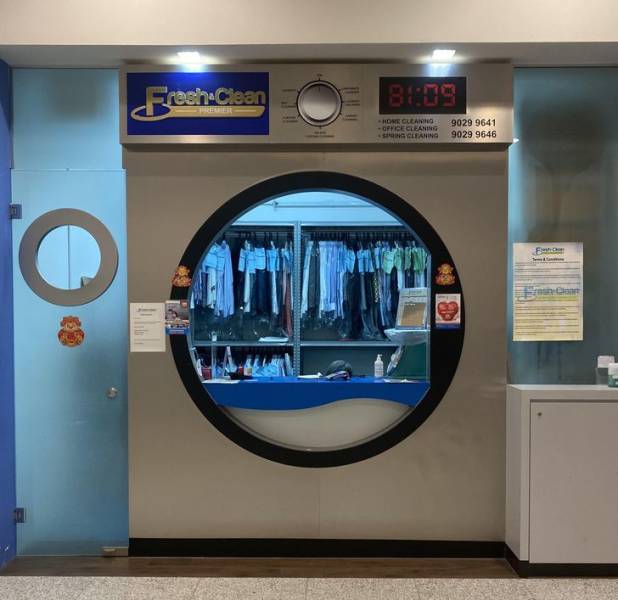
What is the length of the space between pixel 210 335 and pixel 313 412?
2.11 m

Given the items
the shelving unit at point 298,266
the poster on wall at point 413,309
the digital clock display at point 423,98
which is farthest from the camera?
the shelving unit at point 298,266

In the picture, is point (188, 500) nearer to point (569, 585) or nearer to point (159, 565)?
point (159, 565)

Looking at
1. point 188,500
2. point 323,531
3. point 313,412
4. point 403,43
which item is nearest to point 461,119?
point 403,43

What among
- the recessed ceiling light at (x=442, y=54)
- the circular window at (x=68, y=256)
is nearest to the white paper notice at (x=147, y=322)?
the circular window at (x=68, y=256)

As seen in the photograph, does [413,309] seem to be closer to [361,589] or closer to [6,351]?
[361,589]

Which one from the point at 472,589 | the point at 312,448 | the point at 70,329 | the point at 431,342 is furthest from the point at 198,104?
the point at 472,589

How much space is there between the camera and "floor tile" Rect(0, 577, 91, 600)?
9.23 ft

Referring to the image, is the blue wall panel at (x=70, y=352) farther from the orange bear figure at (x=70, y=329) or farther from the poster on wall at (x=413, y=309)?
the poster on wall at (x=413, y=309)

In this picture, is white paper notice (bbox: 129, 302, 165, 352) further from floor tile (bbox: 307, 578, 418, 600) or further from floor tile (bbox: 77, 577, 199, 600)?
floor tile (bbox: 307, 578, 418, 600)

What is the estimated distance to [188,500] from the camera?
3.18 meters

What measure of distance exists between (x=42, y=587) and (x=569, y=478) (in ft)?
9.15

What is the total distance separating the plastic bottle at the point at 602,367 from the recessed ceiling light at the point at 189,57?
2.79 meters

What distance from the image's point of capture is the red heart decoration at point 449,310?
3.14 metres

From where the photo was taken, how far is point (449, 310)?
10.3ft
